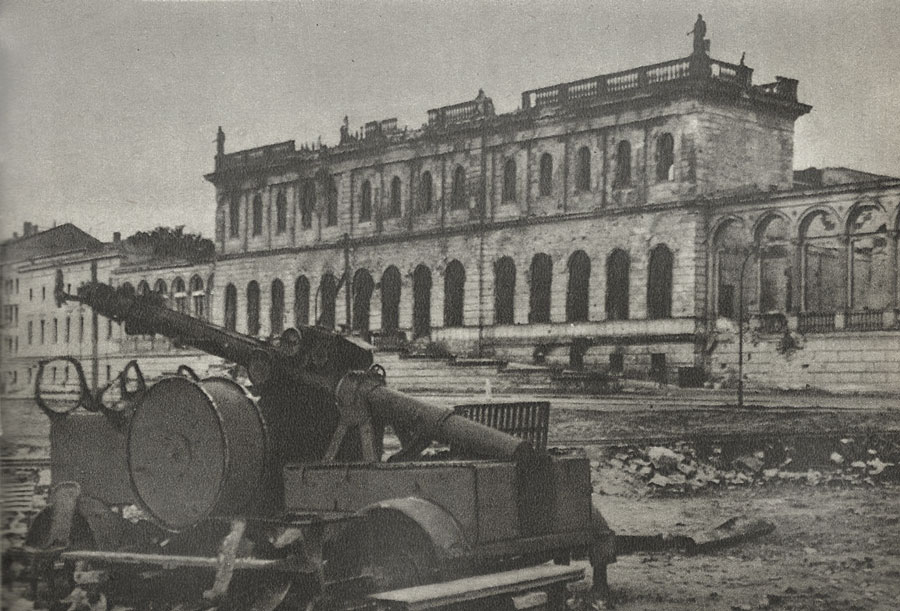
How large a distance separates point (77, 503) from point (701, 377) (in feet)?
62.4

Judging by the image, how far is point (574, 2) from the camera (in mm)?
10398

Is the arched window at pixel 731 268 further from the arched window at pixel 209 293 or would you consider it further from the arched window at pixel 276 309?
the arched window at pixel 209 293

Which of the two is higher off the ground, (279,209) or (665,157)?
(665,157)

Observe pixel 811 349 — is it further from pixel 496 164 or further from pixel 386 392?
pixel 386 392

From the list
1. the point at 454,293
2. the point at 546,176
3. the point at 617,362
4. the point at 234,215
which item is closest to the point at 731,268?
the point at 617,362

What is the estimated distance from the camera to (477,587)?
779 centimetres

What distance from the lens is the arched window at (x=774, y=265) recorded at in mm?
27562

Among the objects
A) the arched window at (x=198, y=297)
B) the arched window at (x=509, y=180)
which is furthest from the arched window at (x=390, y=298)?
the arched window at (x=198, y=297)

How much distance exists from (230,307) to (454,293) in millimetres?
11497

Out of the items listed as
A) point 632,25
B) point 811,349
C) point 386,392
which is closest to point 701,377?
point 811,349

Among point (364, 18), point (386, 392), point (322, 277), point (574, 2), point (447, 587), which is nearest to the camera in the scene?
point (447, 587)

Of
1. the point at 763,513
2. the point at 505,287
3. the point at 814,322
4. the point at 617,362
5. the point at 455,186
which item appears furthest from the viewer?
the point at 505,287

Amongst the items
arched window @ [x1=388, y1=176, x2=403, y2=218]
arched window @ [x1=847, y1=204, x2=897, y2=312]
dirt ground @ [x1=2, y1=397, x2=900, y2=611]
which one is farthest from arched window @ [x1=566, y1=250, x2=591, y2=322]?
dirt ground @ [x1=2, y1=397, x2=900, y2=611]

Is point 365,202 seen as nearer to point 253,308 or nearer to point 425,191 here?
point 425,191
